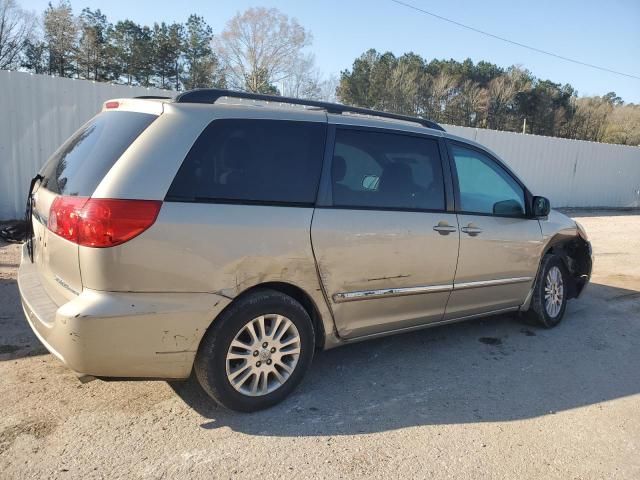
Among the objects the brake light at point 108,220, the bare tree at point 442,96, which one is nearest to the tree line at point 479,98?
the bare tree at point 442,96

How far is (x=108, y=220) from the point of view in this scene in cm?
258

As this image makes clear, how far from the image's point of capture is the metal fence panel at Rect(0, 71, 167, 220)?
27.2 feet

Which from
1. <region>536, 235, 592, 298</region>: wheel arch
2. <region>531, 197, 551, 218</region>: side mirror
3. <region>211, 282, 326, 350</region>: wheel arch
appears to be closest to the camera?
<region>211, 282, 326, 350</region>: wheel arch

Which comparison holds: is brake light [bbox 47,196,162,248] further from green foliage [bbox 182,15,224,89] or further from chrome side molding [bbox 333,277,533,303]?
green foliage [bbox 182,15,224,89]

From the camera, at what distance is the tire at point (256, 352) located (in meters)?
2.95

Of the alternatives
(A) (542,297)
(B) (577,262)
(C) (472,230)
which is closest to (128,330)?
(C) (472,230)

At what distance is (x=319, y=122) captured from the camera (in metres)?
3.45

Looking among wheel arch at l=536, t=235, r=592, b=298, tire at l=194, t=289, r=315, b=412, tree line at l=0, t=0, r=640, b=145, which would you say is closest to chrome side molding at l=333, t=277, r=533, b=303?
tire at l=194, t=289, r=315, b=412

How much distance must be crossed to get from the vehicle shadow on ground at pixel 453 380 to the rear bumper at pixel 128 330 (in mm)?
542

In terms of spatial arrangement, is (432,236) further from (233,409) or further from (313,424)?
(233,409)

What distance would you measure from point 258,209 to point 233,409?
122cm

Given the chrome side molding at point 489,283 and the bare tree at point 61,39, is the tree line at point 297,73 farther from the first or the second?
the chrome side molding at point 489,283

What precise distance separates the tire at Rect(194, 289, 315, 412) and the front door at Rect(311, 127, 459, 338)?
0.32 metres

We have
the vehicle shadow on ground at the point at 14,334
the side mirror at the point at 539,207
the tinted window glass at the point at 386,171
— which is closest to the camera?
the tinted window glass at the point at 386,171
